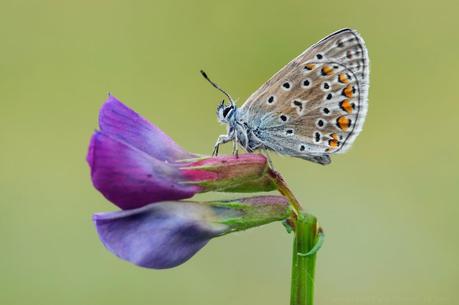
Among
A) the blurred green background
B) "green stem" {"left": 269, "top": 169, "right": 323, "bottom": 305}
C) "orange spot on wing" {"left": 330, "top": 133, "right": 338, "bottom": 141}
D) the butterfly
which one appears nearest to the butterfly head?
the butterfly

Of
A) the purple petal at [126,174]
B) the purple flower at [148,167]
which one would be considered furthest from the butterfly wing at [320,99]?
the purple petal at [126,174]

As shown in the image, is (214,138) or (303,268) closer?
(303,268)

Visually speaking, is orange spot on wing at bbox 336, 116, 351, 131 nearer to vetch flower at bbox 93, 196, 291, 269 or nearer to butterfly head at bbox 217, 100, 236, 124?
butterfly head at bbox 217, 100, 236, 124

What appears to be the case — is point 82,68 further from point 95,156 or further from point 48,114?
point 95,156

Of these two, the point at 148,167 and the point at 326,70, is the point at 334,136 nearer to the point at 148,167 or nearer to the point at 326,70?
the point at 326,70

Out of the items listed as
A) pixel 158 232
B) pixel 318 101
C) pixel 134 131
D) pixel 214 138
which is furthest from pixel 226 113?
pixel 214 138

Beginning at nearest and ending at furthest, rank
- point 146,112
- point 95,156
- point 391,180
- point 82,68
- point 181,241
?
point 95,156, point 181,241, point 391,180, point 146,112, point 82,68

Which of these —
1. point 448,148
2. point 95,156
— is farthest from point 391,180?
point 95,156
